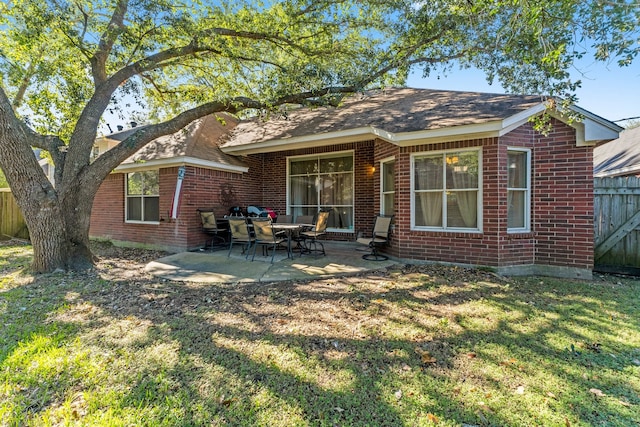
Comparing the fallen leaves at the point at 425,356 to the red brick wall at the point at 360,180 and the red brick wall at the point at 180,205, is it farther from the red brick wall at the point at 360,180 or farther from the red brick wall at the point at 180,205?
the red brick wall at the point at 180,205

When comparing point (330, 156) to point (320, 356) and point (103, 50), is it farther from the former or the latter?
point (320, 356)

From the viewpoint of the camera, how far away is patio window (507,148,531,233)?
621 cm

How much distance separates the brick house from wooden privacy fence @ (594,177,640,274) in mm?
1038

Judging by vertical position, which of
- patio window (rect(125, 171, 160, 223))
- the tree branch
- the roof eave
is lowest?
patio window (rect(125, 171, 160, 223))

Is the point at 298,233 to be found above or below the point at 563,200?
below

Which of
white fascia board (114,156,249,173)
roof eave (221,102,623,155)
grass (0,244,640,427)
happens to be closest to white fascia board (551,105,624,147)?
roof eave (221,102,623,155)

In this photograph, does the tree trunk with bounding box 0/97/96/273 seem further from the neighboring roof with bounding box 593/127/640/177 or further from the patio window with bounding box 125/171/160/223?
the neighboring roof with bounding box 593/127/640/177

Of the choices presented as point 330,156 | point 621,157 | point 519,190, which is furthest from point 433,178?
point 621,157

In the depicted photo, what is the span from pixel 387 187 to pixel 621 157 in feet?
44.3

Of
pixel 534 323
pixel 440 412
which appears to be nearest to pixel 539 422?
pixel 440 412

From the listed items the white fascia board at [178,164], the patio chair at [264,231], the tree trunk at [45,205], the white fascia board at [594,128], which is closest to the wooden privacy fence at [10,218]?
the white fascia board at [178,164]

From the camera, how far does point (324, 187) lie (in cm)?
1015

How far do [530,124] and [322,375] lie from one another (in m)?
6.51

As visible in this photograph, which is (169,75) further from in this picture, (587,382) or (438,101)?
(587,382)
